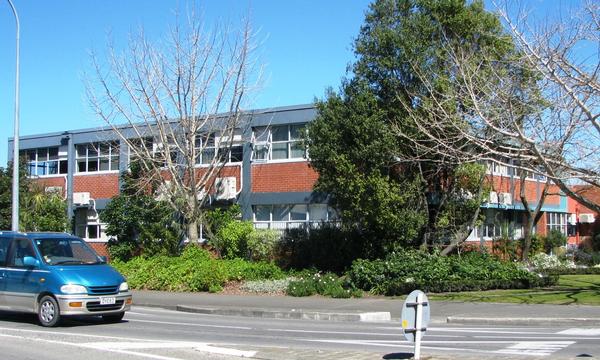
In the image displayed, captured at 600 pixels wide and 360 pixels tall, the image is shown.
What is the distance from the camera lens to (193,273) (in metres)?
25.2

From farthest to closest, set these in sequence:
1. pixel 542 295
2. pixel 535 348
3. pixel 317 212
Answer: pixel 317 212 → pixel 542 295 → pixel 535 348

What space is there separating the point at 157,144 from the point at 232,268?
7958mm

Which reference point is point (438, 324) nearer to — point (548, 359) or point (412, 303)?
point (548, 359)

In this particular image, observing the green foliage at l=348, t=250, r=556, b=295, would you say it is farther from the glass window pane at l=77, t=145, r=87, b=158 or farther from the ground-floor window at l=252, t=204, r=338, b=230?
the glass window pane at l=77, t=145, r=87, b=158

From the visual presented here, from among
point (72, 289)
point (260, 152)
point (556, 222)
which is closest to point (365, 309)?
point (72, 289)

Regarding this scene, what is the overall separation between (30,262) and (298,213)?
56.9ft

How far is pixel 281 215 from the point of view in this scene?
1217 inches

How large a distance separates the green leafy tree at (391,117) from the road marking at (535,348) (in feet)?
37.3

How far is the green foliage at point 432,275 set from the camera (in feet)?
71.1

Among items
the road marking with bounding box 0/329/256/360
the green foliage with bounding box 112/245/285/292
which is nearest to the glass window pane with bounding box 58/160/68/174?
the green foliage with bounding box 112/245/285/292

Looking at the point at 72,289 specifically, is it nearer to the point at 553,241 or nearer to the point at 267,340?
the point at 267,340

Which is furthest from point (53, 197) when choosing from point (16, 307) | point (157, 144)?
point (16, 307)

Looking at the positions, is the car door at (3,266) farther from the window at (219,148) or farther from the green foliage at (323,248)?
the window at (219,148)

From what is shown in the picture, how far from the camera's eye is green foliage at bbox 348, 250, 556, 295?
2168 cm
